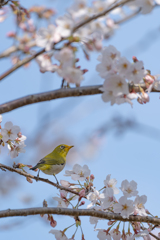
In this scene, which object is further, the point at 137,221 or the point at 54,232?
the point at 54,232

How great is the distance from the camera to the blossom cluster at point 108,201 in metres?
2.74

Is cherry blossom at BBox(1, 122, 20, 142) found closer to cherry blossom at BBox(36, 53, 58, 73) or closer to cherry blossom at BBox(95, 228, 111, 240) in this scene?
cherry blossom at BBox(36, 53, 58, 73)

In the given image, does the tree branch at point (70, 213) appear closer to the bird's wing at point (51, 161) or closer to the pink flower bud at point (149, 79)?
the pink flower bud at point (149, 79)

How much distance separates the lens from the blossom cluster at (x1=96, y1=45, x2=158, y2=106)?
2234 millimetres

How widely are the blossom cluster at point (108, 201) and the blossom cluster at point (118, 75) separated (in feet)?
3.22

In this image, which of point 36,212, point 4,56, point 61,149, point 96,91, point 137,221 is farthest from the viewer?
point 61,149

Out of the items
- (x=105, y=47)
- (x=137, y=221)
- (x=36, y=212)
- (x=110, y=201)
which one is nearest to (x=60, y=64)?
(x=105, y=47)

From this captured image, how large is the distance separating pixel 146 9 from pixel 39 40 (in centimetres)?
94

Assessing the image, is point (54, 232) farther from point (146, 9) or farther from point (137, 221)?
point (146, 9)

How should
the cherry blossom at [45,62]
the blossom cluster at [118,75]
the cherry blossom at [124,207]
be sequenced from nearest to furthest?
the blossom cluster at [118,75]
the cherry blossom at [45,62]
the cherry blossom at [124,207]

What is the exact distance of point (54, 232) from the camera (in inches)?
121

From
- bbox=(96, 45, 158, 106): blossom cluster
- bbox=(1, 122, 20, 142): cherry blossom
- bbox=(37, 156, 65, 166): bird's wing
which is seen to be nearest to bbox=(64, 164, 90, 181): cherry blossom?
bbox=(1, 122, 20, 142): cherry blossom

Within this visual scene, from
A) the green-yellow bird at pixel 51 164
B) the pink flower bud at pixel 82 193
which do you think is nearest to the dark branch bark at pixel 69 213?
the pink flower bud at pixel 82 193

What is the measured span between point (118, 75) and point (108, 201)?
4.19 feet
